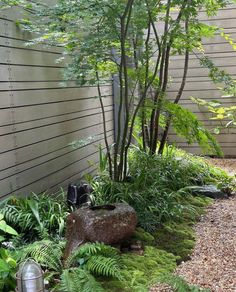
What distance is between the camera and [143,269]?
277 centimetres

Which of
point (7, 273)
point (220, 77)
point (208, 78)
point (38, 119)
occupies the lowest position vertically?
point (7, 273)

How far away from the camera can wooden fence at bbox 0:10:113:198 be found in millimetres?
3629

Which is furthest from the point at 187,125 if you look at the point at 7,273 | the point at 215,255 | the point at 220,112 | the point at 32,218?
the point at 7,273

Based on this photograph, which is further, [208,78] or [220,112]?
[208,78]

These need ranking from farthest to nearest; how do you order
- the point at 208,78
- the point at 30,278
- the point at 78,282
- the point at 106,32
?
the point at 208,78 → the point at 106,32 → the point at 78,282 → the point at 30,278

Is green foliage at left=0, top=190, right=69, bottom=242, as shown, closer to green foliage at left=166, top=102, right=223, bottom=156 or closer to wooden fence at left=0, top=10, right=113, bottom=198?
wooden fence at left=0, top=10, right=113, bottom=198

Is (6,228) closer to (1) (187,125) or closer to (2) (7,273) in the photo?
(2) (7,273)

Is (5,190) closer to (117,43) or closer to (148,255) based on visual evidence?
(148,255)

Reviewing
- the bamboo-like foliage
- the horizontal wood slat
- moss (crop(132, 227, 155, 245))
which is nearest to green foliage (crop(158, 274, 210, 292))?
moss (crop(132, 227, 155, 245))

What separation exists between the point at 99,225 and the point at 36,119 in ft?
5.59

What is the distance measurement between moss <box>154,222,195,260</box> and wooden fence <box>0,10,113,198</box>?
1.33 m

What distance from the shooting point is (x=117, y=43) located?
12.6ft

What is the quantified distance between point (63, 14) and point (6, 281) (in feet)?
7.32

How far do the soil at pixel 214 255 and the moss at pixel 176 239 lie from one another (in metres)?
0.06
